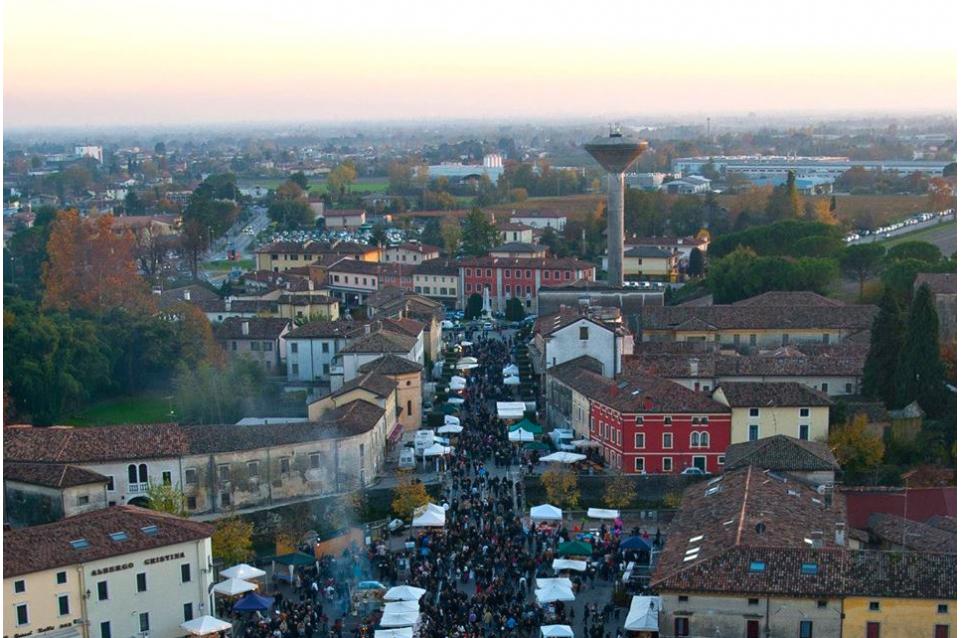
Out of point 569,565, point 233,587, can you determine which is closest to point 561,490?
point 569,565

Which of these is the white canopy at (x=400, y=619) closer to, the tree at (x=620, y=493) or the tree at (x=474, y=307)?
the tree at (x=620, y=493)

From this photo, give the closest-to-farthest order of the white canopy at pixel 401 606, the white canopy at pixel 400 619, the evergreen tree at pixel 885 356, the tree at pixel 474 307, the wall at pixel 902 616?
the wall at pixel 902 616
the white canopy at pixel 400 619
the white canopy at pixel 401 606
the evergreen tree at pixel 885 356
the tree at pixel 474 307

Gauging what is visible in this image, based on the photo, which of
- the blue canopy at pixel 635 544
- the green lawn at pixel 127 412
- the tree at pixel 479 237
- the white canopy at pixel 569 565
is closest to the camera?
the white canopy at pixel 569 565

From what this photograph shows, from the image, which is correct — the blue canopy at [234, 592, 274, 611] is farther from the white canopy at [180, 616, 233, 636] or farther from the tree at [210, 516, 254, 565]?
the tree at [210, 516, 254, 565]

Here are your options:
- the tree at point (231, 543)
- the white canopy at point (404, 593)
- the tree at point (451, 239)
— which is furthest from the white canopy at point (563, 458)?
the tree at point (451, 239)

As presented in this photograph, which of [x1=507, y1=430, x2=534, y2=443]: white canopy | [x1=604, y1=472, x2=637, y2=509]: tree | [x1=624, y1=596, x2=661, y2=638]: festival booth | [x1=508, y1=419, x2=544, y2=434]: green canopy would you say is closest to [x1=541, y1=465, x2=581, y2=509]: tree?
[x1=604, y1=472, x2=637, y2=509]: tree
